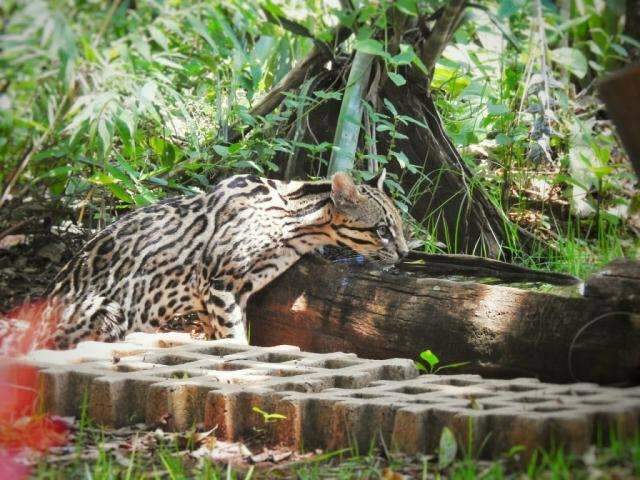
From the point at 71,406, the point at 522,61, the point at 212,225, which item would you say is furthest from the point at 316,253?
the point at 522,61

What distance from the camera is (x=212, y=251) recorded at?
19.6ft

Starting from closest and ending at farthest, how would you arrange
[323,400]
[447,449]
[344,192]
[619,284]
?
→ 1. [447,449]
2. [323,400]
3. [619,284]
4. [344,192]

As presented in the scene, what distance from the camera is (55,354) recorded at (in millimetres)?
4527

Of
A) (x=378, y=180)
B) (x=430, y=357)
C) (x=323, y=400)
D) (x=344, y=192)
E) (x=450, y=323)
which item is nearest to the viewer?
(x=323, y=400)

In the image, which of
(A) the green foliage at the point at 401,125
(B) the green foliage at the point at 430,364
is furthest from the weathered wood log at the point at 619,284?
(A) the green foliage at the point at 401,125

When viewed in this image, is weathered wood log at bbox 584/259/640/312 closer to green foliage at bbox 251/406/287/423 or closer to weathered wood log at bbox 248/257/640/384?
weathered wood log at bbox 248/257/640/384

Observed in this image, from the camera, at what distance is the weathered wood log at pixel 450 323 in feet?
13.7

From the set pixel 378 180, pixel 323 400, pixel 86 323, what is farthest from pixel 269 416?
pixel 378 180

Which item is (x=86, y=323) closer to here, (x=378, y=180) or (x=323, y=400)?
(x=378, y=180)

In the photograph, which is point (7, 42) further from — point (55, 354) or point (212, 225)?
point (212, 225)

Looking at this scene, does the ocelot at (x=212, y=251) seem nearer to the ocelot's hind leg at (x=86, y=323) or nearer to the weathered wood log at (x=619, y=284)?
the ocelot's hind leg at (x=86, y=323)

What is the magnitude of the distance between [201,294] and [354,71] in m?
2.04

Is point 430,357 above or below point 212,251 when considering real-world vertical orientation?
below

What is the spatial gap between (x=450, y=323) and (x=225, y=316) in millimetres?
1597
